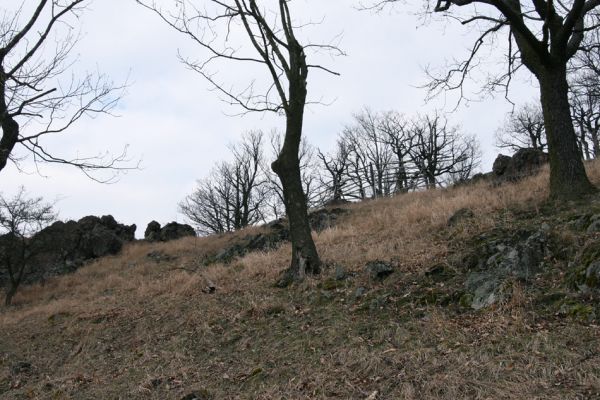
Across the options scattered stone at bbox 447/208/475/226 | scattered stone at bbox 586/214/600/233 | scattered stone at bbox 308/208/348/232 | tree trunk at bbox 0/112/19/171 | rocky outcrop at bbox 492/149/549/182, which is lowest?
scattered stone at bbox 586/214/600/233

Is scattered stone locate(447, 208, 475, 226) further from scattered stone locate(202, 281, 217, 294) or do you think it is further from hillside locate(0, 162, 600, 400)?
scattered stone locate(202, 281, 217, 294)

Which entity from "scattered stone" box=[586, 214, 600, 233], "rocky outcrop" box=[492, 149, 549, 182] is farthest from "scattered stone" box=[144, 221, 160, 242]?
"scattered stone" box=[586, 214, 600, 233]

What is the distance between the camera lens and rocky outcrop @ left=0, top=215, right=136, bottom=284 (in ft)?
72.4

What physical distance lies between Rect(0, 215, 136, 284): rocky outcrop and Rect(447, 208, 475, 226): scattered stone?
18.2m

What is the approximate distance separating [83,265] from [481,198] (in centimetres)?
2030

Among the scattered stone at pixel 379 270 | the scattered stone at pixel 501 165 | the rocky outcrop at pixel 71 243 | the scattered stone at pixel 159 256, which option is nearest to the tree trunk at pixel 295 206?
the scattered stone at pixel 379 270

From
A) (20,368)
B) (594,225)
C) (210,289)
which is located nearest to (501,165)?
(594,225)

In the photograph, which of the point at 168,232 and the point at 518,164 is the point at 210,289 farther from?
the point at 168,232

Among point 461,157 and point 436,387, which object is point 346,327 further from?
point 461,157

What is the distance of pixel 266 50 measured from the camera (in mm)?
9766

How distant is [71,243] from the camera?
25.8 metres

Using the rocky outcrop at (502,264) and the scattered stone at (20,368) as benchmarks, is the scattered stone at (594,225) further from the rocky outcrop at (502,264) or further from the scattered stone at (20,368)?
the scattered stone at (20,368)

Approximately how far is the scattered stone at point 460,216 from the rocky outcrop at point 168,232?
21904 mm

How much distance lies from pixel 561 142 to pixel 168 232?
968 inches
